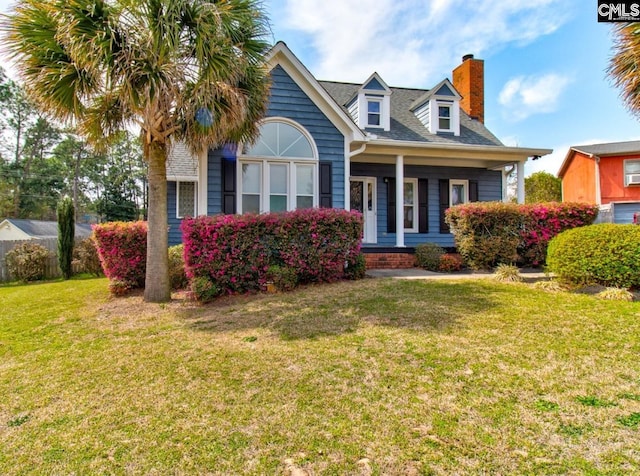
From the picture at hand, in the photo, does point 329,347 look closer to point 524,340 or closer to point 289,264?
point 524,340

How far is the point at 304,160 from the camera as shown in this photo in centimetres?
958

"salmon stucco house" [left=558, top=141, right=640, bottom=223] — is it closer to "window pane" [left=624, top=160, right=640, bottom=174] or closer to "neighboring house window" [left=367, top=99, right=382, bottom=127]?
"window pane" [left=624, top=160, right=640, bottom=174]

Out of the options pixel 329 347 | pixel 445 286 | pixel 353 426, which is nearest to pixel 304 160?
pixel 445 286

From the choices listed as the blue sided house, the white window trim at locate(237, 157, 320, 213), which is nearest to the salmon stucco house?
the blue sided house

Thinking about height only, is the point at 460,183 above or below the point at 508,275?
above

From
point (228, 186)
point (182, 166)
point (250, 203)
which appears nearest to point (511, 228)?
point (250, 203)

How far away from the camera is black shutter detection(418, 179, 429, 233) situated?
13484 millimetres

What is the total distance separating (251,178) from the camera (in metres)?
9.50

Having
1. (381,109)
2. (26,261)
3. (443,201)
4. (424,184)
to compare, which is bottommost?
(26,261)

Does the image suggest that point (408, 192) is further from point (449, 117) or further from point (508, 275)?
point (508, 275)

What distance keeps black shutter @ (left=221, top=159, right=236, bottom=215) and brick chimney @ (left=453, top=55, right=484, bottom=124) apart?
1095 cm

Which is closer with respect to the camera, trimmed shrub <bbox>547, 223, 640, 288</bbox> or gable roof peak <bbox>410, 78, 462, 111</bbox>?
trimmed shrub <bbox>547, 223, 640, 288</bbox>

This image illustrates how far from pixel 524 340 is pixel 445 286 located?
3.07 m

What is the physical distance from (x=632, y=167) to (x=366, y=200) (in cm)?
1822
